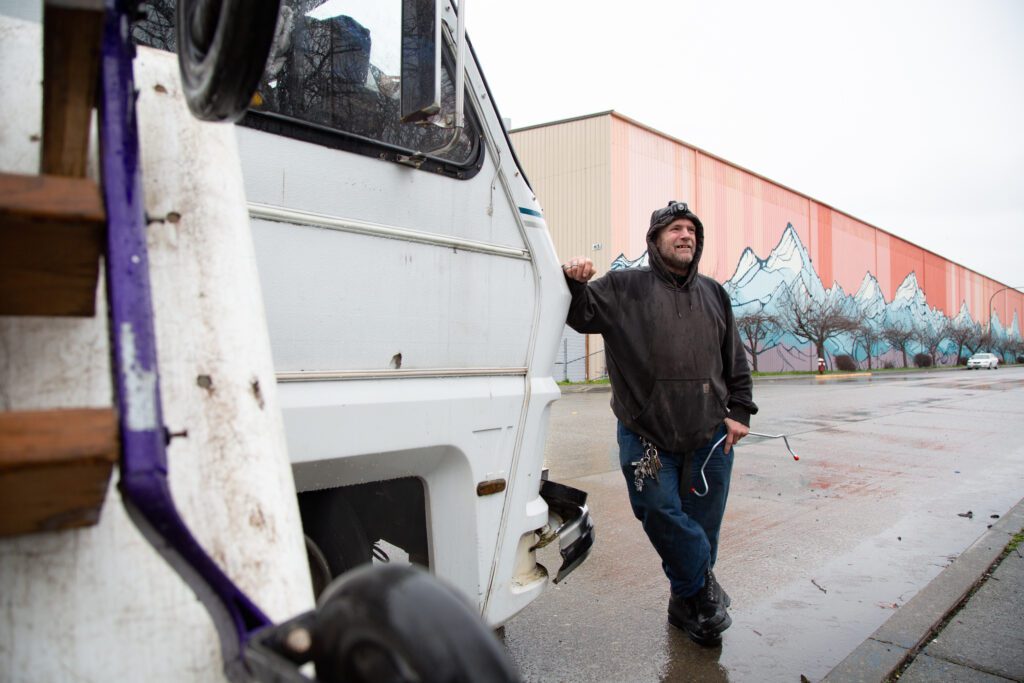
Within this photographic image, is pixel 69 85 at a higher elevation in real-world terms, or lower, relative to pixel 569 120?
lower

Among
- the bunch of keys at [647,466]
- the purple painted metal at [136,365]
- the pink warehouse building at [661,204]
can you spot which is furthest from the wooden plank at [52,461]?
the pink warehouse building at [661,204]

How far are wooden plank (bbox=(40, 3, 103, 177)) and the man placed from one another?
2373mm

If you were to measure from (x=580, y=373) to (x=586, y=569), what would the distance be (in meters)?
23.4

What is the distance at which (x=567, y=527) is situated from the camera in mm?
2785

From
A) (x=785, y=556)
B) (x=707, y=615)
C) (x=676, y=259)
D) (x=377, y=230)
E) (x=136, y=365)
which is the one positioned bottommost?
(x=785, y=556)

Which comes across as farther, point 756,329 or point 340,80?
point 756,329

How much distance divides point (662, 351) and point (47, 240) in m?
2.84

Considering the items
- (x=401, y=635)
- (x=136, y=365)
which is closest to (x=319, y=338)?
(x=136, y=365)

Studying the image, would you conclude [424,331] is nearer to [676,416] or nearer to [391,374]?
[391,374]

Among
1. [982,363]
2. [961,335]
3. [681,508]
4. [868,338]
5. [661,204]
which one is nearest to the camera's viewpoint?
[681,508]

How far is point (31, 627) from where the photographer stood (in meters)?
0.96

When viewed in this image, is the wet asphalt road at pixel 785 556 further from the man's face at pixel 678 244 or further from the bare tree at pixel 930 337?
the bare tree at pixel 930 337

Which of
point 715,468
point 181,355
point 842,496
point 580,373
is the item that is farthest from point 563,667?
point 580,373

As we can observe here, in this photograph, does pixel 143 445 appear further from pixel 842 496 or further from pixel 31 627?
pixel 842 496
